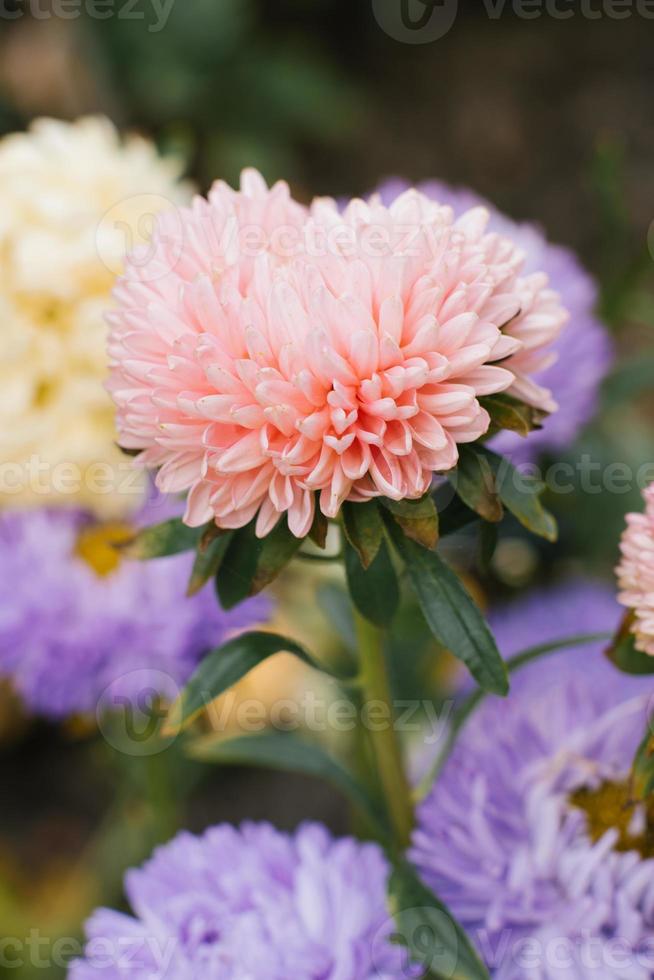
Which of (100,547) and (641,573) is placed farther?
(100,547)

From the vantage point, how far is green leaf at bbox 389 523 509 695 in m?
0.44

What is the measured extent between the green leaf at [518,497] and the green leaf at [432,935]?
18 cm

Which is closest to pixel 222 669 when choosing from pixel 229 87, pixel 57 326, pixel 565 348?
pixel 57 326

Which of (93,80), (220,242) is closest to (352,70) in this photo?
(93,80)

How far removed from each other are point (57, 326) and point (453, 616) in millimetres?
410

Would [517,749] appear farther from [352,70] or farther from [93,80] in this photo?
[352,70]

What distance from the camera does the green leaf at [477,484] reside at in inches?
16.9

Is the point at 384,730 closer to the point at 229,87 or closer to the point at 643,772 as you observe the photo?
the point at 643,772

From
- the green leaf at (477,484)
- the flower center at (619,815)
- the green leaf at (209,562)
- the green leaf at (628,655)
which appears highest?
the green leaf at (477,484)

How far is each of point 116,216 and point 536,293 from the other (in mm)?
404

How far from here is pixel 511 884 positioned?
0.53 m

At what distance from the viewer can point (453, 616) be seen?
1.47 ft

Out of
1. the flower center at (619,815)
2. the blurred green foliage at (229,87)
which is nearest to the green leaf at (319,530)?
the flower center at (619,815)

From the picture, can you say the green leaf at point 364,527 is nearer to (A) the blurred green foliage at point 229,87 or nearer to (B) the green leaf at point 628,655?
(B) the green leaf at point 628,655
